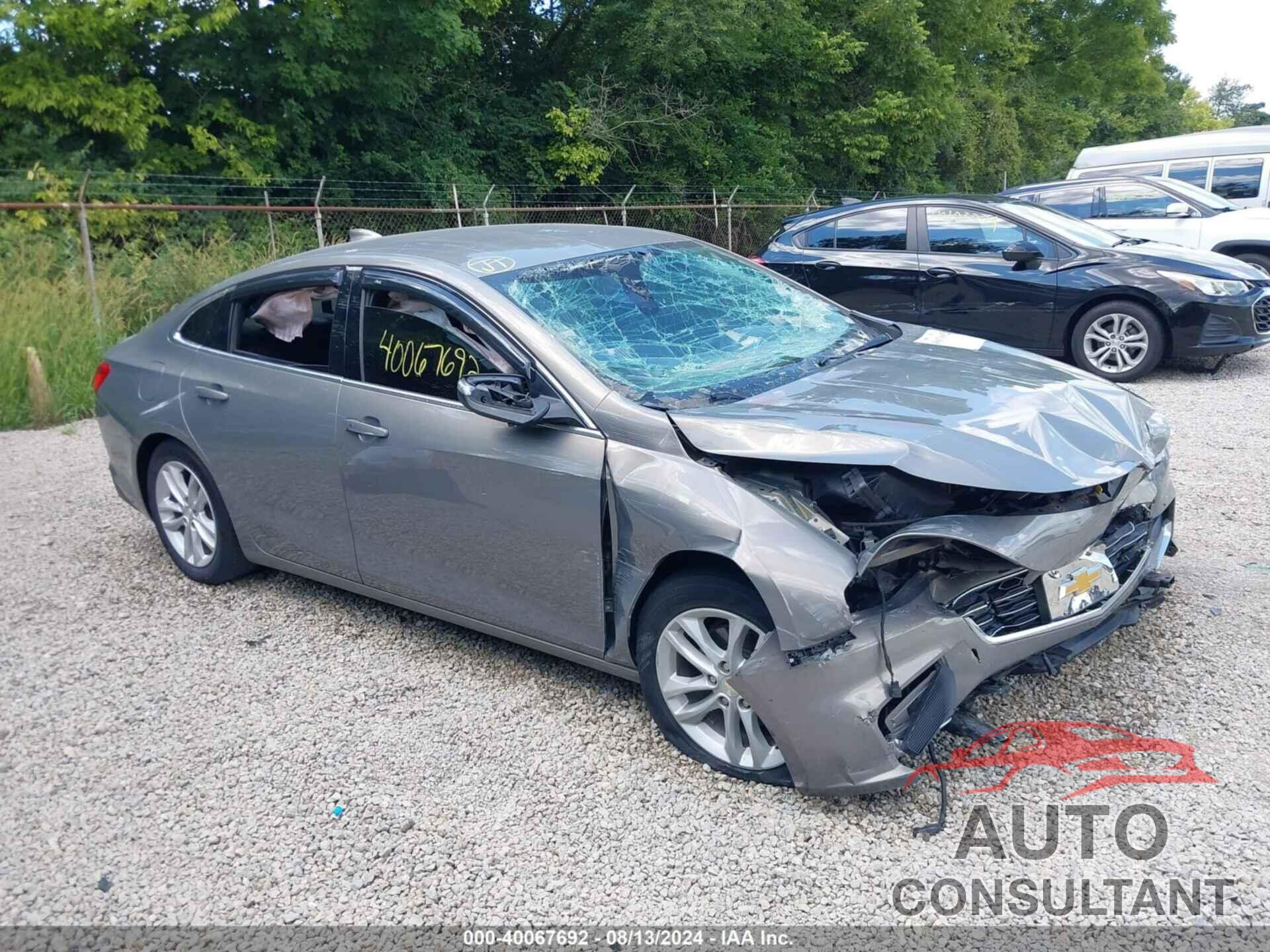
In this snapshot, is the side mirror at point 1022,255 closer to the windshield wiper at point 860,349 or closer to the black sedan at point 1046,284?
the black sedan at point 1046,284

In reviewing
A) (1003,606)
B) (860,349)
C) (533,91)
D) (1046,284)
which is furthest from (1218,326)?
(533,91)

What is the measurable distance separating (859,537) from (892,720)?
560 millimetres

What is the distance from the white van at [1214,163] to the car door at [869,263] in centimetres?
486

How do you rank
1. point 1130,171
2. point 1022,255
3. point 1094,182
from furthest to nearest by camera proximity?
1. point 1130,171
2. point 1094,182
3. point 1022,255

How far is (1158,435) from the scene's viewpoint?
399 cm

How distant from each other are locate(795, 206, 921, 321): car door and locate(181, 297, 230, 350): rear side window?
19.6 ft

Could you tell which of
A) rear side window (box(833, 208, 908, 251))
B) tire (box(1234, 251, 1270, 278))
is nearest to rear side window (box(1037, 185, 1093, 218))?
tire (box(1234, 251, 1270, 278))

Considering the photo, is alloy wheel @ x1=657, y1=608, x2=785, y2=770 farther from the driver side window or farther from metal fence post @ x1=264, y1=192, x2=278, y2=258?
metal fence post @ x1=264, y1=192, x2=278, y2=258

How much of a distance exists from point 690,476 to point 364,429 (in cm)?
151

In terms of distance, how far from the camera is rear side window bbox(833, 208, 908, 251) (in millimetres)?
9539

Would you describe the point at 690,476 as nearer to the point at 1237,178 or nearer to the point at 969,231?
the point at 969,231

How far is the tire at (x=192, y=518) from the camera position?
514 centimetres

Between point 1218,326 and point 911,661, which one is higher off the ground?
point 1218,326

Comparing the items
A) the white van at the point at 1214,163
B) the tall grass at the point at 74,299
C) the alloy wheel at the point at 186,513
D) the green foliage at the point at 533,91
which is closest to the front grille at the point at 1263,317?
the white van at the point at 1214,163
